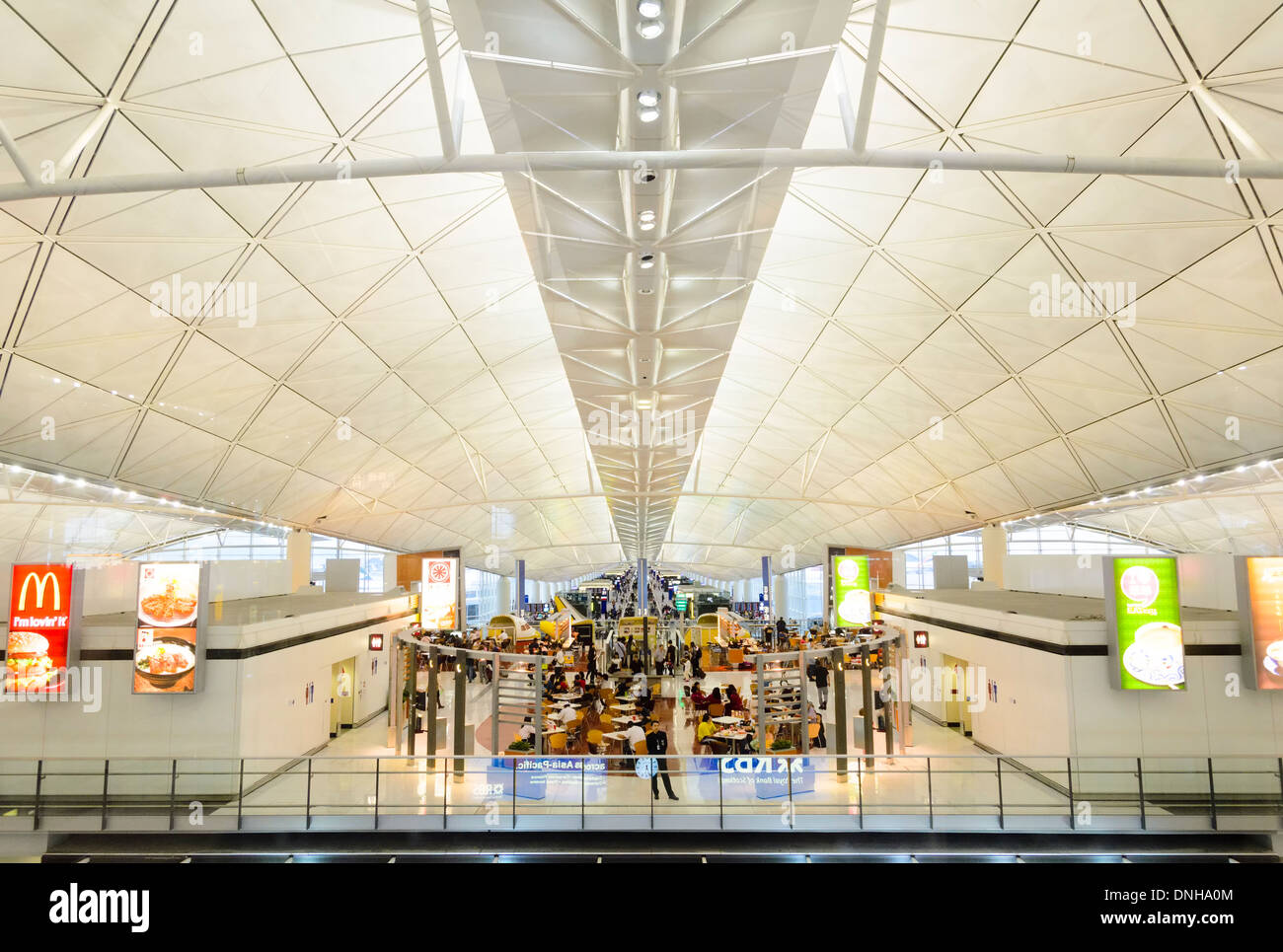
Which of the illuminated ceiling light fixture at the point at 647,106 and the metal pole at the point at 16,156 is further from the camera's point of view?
the illuminated ceiling light fixture at the point at 647,106

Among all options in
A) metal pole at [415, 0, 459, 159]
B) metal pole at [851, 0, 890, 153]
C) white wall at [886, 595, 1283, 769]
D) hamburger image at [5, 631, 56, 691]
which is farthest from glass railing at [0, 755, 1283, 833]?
metal pole at [415, 0, 459, 159]

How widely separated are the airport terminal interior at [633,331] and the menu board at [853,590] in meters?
3.45

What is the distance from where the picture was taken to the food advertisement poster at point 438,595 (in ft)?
81.1

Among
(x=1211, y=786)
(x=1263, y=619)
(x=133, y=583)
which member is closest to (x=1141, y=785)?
(x=1211, y=786)

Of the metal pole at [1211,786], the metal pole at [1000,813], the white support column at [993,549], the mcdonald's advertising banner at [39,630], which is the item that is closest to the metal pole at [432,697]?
the mcdonald's advertising banner at [39,630]

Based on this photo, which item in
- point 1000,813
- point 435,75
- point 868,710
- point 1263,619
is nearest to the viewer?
point 435,75

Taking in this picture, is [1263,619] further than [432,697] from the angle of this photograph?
No

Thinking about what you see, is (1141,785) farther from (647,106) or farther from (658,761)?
(647,106)

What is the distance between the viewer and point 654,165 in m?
7.93

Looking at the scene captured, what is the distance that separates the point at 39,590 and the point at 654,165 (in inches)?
536

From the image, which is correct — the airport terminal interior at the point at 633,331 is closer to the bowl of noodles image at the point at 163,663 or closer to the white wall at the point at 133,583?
the bowl of noodles image at the point at 163,663

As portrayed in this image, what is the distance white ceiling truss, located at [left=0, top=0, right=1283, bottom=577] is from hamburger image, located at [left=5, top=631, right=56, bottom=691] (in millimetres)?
6518
